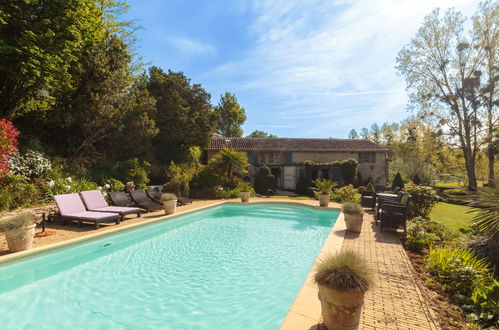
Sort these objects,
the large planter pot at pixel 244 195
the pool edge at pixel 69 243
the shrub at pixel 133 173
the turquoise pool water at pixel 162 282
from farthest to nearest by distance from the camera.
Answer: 1. the shrub at pixel 133 173
2. the large planter pot at pixel 244 195
3. the pool edge at pixel 69 243
4. the turquoise pool water at pixel 162 282

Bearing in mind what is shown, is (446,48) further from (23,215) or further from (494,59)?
(23,215)

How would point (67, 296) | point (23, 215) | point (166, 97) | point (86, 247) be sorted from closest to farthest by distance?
point (67, 296), point (23, 215), point (86, 247), point (166, 97)

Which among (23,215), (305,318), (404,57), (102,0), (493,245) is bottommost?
(305,318)

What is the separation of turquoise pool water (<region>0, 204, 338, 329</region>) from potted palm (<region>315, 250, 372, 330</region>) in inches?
49.4

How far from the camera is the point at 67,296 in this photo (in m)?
4.18

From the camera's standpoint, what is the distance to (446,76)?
902 inches

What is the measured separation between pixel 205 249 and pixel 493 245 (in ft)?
21.5

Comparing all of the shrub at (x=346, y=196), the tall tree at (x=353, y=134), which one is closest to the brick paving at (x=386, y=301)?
the shrub at (x=346, y=196)

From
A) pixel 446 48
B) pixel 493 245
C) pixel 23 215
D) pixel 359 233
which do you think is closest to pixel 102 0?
pixel 23 215

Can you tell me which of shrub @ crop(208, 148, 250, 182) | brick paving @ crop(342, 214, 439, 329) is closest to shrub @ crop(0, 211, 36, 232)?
brick paving @ crop(342, 214, 439, 329)

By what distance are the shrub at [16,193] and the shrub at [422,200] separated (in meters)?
14.2

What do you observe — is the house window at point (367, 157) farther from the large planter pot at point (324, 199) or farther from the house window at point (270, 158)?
the large planter pot at point (324, 199)

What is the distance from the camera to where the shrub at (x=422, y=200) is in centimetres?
848

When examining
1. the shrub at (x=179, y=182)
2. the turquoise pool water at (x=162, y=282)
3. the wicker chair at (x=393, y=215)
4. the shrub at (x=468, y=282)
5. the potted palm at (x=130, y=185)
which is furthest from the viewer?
the shrub at (x=179, y=182)
